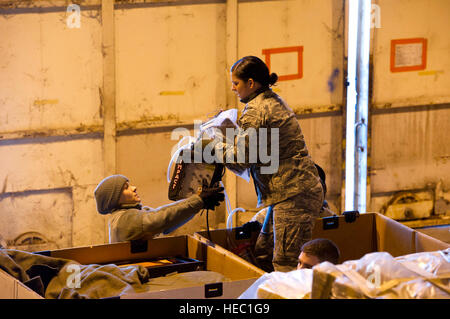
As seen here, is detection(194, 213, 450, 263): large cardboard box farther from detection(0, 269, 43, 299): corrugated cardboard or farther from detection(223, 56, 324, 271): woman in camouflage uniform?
detection(0, 269, 43, 299): corrugated cardboard

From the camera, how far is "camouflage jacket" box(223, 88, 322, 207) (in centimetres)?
383

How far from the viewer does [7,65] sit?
4945 mm

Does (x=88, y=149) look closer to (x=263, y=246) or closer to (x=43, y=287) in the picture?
(x=263, y=246)

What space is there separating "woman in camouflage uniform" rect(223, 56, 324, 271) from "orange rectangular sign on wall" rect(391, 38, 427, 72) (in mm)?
2465

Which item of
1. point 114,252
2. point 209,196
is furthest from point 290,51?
point 114,252

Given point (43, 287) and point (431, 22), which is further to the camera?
point (431, 22)

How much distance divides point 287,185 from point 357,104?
92.6 inches

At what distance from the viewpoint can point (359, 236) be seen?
4.54 metres

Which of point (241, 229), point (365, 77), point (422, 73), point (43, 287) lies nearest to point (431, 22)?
point (422, 73)

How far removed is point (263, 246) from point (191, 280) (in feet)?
2.81

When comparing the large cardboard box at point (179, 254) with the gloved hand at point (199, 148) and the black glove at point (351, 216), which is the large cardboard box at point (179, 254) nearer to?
the gloved hand at point (199, 148)

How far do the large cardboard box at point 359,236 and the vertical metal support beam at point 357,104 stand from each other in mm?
1558

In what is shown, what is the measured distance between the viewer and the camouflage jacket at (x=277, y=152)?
3.83m

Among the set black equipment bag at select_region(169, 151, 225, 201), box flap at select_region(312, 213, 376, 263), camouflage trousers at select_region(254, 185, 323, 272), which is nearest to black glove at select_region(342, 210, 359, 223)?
box flap at select_region(312, 213, 376, 263)
